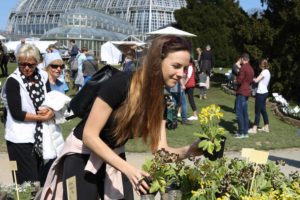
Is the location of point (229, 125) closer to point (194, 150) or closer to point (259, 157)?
point (194, 150)

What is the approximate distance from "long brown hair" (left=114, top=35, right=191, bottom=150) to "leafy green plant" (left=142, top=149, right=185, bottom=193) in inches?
7.9

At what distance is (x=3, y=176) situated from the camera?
7523 mm

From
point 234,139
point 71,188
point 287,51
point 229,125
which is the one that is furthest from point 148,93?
point 287,51

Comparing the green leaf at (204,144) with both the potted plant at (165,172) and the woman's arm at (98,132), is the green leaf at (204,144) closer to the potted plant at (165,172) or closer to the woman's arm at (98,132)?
the potted plant at (165,172)

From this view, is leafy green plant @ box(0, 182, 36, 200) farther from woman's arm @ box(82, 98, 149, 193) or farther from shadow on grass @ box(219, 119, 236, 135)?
shadow on grass @ box(219, 119, 236, 135)

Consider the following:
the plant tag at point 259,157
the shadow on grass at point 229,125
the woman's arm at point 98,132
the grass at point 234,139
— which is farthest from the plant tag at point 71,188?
the shadow on grass at point 229,125

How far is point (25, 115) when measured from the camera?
419 centimetres

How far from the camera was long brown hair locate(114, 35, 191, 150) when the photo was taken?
104 inches

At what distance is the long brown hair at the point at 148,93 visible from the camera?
8.70 ft

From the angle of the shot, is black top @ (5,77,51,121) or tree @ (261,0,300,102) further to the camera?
tree @ (261,0,300,102)

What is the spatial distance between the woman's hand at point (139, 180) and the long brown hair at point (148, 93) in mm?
292

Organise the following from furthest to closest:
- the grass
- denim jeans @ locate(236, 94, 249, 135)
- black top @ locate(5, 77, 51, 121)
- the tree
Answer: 1. the tree
2. denim jeans @ locate(236, 94, 249, 135)
3. the grass
4. black top @ locate(5, 77, 51, 121)

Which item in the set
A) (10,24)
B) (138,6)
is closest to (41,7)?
(10,24)

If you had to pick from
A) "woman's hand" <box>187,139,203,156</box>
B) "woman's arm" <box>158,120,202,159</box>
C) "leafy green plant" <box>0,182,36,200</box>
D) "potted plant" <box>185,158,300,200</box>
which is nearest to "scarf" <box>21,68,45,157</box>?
"leafy green plant" <box>0,182,36,200</box>
